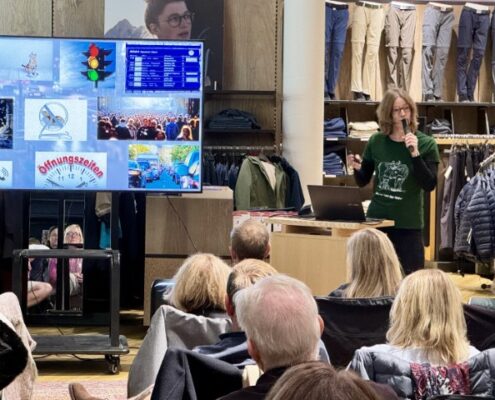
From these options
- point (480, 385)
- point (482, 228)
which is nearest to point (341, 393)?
point (480, 385)

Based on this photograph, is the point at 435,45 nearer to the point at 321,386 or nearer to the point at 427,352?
the point at 427,352

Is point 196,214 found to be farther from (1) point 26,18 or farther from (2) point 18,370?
(2) point 18,370

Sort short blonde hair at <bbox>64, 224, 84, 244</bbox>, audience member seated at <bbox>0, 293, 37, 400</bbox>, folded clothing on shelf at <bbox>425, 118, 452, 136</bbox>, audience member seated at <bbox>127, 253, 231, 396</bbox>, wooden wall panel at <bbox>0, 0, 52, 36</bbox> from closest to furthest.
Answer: audience member seated at <bbox>127, 253, 231, 396</bbox> → audience member seated at <bbox>0, 293, 37, 400</bbox> → short blonde hair at <bbox>64, 224, 84, 244</bbox> → wooden wall panel at <bbox>0, 0, 52, 36</bbox> → folded clothing on shelf at <bbox>425, 118, 452, 136</bbox>

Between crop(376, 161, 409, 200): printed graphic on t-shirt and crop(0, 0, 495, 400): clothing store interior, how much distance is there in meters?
0.01

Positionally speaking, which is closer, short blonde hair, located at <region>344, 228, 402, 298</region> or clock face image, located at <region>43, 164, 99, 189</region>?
short blonde hair, located at <region>344, 228, 402, 298</region>

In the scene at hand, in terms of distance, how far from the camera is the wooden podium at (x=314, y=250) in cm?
582

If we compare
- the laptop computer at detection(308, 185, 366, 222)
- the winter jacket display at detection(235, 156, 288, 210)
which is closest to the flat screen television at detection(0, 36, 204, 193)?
the laptop computer at detection(308, 185, 366, 222)

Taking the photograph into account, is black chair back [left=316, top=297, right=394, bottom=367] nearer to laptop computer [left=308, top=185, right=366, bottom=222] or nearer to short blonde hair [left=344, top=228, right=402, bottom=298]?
short blonde hair [left=344, top=228, right=402, bottom=298]

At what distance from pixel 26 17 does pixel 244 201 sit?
8.23 feet

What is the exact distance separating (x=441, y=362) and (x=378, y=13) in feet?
28.3

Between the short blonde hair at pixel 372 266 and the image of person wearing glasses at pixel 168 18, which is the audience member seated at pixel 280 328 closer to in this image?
the short blonde hair at pixel 372 266

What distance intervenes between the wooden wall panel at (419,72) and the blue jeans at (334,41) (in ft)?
0.78

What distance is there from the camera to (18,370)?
271 cm

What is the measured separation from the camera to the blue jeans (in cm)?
1116
